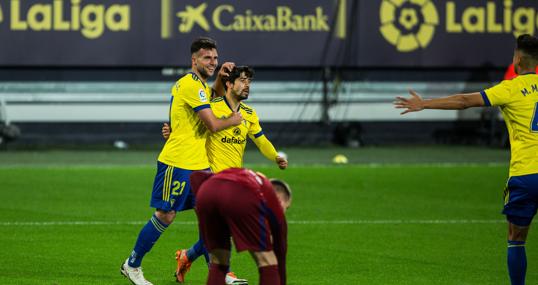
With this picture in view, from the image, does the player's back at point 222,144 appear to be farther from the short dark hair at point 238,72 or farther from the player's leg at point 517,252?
the player's leg at point 517,252

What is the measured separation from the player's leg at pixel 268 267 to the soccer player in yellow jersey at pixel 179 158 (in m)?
2.58

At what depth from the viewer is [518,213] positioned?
335 inches

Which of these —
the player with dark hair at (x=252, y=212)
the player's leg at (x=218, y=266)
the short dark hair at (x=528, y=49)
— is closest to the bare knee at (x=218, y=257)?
the player's leg at (x=218, y=266)

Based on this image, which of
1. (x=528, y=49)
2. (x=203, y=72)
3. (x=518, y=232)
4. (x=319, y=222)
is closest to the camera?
(x=528, y=49)

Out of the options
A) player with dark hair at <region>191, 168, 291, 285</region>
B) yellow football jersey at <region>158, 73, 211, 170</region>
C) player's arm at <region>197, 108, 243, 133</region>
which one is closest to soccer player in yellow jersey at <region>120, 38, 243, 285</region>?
yellow football jersey at <region>158, 73, 211, 170</region>

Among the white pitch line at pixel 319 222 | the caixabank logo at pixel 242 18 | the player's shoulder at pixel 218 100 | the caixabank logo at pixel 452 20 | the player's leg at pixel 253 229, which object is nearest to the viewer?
the player's leg at pixel 253 229

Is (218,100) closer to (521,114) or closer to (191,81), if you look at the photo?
(191,81)

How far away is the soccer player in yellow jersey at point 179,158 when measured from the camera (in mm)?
9430

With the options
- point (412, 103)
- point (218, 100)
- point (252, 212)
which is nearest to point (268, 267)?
point (252, 212)

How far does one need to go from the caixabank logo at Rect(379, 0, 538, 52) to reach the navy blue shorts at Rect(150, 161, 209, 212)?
17.1m

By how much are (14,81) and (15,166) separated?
16.3 feet

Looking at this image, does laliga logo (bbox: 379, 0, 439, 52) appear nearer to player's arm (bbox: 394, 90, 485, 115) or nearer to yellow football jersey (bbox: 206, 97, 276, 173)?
yellow football jersey (bbox: 206, 97, 276, 173)

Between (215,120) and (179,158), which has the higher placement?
(215,120)

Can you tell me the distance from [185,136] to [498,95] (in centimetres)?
275
